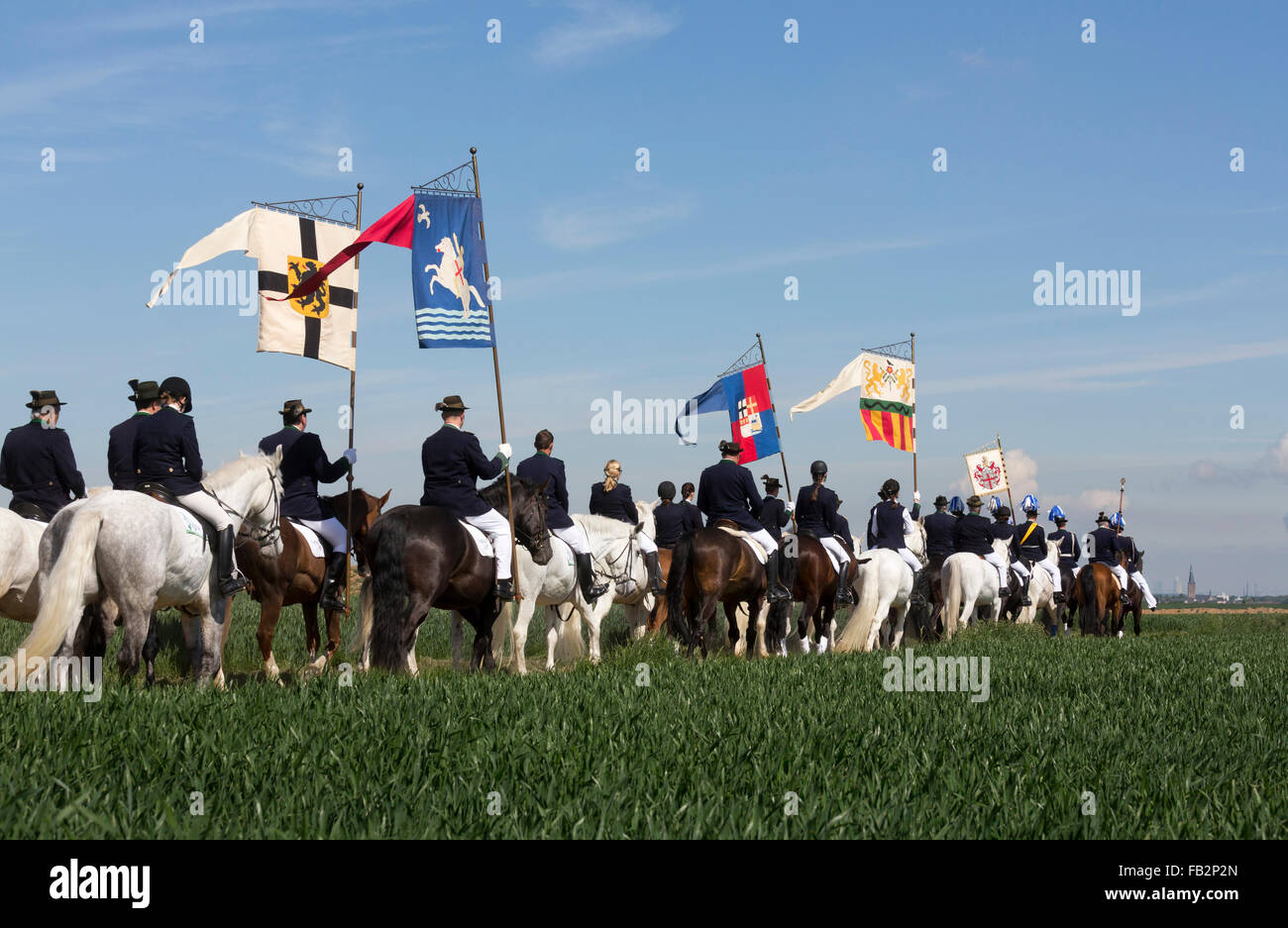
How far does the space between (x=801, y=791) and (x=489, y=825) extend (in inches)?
66.7

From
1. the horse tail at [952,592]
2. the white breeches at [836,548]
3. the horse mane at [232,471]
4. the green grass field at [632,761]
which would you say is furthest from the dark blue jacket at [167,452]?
the horse tail at [952,592]

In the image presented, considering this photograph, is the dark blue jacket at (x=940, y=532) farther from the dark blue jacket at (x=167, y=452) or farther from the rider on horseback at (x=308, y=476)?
the dark blue jacket at (x=167, y=452)

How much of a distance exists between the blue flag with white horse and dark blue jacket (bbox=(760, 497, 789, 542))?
6954 mm

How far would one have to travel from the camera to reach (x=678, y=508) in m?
20.3

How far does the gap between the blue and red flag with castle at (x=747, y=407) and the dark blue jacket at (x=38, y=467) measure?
11.5m

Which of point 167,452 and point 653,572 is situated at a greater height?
point 167,452

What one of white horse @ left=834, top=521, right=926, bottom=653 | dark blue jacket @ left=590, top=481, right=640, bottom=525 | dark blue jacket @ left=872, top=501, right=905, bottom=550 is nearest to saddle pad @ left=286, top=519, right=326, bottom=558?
dark blue jacket @ left=590, top=481, right=640, bottom=525

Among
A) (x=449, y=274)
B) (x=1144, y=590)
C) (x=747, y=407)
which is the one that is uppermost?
(x=449, y=274)

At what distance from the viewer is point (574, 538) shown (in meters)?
14.8

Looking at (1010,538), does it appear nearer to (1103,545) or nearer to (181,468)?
(1103,545)

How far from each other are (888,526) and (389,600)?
443 inches

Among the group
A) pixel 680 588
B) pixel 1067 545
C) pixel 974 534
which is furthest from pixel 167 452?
pixel 1067 545
